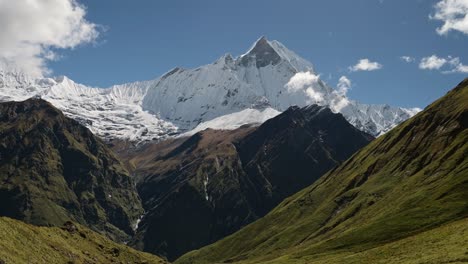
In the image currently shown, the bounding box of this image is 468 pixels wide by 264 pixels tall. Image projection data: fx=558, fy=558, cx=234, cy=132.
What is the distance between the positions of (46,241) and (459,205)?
4802 inches

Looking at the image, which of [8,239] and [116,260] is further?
[116,260]

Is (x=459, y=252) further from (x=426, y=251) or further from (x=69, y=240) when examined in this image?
(x=69, y=240)

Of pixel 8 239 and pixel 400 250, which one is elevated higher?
pixel 8 239

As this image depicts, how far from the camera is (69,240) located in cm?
17438

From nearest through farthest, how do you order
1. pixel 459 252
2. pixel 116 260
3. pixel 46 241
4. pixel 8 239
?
1. pixel 459 252
2. pixel 8 239
3. pixel 46 241
4. pixel 116 260

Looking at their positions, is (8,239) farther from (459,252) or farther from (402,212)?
(402,212)

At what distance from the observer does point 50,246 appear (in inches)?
5768

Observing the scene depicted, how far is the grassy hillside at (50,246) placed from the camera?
123812mm

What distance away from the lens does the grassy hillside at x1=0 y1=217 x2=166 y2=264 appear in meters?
124

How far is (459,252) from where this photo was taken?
91562 millimetres

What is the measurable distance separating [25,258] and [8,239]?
7.00m

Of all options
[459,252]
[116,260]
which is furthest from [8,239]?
[459,252]

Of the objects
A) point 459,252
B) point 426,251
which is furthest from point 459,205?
point 459,252

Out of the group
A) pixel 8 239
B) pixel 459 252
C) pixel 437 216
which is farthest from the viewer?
pixel 437 216
